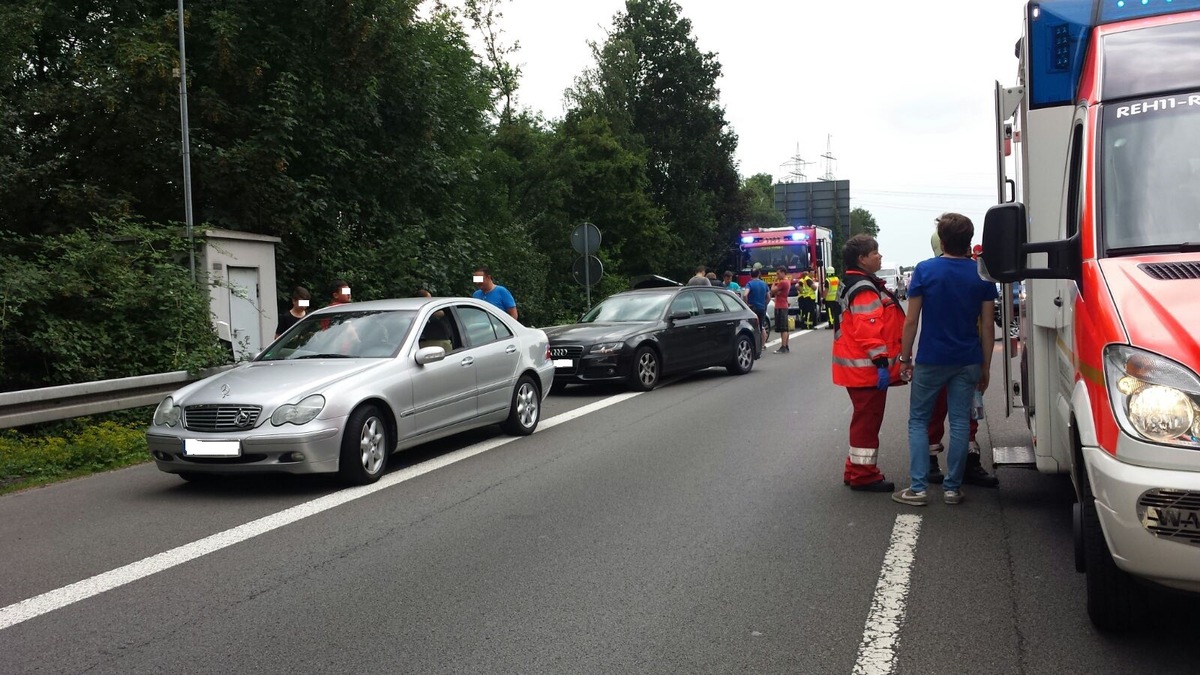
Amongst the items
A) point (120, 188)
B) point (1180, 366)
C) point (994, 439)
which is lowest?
point (994, 439)

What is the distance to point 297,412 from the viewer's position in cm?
782

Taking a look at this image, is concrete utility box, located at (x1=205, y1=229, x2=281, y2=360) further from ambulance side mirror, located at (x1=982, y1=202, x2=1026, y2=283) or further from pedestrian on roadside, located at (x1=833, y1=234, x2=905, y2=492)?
ambulance side mirror, located at (x1=982, y1=202, x2=1026, y2=283)

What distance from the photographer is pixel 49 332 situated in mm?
11664

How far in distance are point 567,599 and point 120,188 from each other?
1651 cm

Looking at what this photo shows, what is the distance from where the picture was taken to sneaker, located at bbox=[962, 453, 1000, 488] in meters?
7.57

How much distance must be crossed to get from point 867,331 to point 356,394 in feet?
12.4

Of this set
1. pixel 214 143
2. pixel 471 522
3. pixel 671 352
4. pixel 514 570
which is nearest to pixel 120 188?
pixel 214 143

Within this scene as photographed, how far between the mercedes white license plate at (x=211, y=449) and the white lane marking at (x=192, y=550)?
660 millimetres

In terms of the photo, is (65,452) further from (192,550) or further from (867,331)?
(867,331)

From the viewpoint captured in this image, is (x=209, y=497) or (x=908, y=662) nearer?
(x=908, y=662)

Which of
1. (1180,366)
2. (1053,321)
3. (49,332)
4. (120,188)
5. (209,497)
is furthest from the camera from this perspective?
(120,188)

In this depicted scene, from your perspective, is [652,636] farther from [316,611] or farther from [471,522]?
[471,522]

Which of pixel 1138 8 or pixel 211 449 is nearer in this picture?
pixel 1138 8

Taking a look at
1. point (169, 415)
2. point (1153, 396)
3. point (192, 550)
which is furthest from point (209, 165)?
point (1153, 396)
